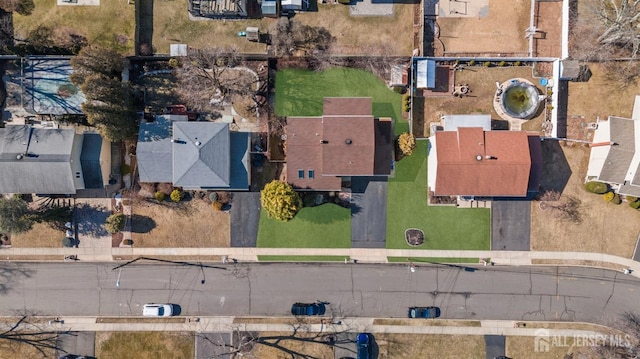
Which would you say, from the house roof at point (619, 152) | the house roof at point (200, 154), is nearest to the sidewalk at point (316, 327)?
the house roof at point (200, 154)

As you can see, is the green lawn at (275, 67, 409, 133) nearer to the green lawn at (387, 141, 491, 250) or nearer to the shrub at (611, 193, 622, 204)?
the green lawn at (387, 141, 491, 250)

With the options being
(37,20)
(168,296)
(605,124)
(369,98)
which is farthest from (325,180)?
(37,20)

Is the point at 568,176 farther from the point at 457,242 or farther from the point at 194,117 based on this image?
the point at 194,117

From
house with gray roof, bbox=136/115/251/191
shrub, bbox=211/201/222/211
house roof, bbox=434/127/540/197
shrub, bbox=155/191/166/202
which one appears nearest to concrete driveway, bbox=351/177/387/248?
house roof, bbox=434/127/540/197

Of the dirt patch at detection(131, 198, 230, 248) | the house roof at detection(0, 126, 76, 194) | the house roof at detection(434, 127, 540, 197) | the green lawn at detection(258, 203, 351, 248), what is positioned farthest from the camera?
the dirt patch at detection(131, 198, 230, 248)

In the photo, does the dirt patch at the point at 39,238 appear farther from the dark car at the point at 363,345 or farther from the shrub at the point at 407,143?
the shrub at the point at 407,143

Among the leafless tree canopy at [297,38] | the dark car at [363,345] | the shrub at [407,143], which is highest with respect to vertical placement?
the leafless tree canopy at [297,38]
